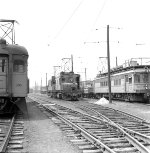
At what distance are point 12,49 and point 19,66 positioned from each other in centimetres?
93

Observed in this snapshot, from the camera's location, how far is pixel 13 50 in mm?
14539

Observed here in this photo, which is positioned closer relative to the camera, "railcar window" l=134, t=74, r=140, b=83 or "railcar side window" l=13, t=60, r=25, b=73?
"railcar side window" l=13, t=60, r=25, b=73

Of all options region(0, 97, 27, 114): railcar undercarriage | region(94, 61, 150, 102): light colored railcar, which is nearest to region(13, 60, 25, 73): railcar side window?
region(0, 97, 27, 114): railcar undercarriage

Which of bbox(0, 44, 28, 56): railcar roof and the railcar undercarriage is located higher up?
bbox(0, 44, 28, 56): railcar roof

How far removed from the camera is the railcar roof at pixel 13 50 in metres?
14.3

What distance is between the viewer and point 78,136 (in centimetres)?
911

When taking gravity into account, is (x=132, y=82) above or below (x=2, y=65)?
below

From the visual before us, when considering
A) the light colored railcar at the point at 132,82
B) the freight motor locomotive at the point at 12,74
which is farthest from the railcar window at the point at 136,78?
the freight motor locomotive at the point at 12,74

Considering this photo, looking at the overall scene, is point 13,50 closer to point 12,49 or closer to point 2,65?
point 12,49

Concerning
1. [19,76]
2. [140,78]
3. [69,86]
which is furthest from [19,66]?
[69,86]

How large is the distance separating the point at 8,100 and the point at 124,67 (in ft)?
58.0

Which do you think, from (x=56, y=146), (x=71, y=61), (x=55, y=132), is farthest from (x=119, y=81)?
(x=56, y=146)

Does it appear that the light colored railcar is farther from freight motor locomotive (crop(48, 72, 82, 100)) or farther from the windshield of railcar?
freight motor locomotive (crop(48, 72, 82, 100))

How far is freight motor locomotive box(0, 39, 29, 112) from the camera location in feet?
46.7
